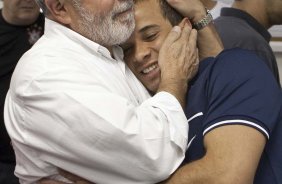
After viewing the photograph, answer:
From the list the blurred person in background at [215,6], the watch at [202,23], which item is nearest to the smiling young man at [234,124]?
the watch at [202,23]

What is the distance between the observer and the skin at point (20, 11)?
241 centimetres

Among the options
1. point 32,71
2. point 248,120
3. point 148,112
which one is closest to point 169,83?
point 148,112

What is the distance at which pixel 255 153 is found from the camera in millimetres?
1019

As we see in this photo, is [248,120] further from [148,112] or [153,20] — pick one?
[153,20]

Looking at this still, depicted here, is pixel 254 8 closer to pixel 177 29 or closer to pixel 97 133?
pixel 177 29

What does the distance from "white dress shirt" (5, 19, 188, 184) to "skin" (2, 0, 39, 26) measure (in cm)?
133

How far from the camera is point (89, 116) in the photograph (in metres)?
1.01

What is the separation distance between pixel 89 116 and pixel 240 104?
1.27 feet

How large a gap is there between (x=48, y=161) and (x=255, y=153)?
0.53 m

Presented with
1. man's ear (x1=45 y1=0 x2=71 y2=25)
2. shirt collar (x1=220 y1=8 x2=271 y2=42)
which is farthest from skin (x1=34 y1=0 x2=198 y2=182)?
shirt collar (x1=220 y1=8 x2=271 y2=42)

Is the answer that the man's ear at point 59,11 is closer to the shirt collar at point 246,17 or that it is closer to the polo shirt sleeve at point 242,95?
the polo shirt sleeve at point 242,95

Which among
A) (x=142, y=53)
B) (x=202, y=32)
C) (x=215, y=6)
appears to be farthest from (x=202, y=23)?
(x=215, y=6)

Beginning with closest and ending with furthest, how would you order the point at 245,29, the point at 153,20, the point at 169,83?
the point at 169,83, the point at 153,20, the point at 245,29

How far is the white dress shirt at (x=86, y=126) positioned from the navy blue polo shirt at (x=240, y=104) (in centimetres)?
8
